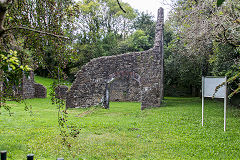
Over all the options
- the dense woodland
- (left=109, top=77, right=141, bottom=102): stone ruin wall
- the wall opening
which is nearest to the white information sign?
the dense woodland

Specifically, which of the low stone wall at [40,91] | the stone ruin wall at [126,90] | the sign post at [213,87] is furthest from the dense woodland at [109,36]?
the stone ruin wall at [126,90]

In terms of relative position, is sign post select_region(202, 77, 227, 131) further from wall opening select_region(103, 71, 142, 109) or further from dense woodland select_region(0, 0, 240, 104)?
wall opening select_region(103, 71, 142, 109)

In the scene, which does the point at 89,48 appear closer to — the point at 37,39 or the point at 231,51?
the point at 231,51

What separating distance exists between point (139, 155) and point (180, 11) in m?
7.28

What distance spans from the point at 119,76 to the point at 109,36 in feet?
47.5

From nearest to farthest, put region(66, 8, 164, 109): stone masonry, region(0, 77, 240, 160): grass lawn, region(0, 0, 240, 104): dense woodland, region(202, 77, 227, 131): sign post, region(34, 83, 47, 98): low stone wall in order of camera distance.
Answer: region(0, 0, 240, 104): dense woodland, region(0, 77, 240, 160): grass lawn, region(202, 77, 227, 131): sign post, region(66, 8, 164, 109): stone masonry, region(34, 83, 47, 98): low stone wall

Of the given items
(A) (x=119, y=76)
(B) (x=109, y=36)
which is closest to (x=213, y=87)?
(A) (x=119, y=76)

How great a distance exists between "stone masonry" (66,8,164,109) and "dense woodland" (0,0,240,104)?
183cm

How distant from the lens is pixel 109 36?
2630 cm

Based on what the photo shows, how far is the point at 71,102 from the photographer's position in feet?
43.6

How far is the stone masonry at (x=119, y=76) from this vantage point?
1205 centimetres

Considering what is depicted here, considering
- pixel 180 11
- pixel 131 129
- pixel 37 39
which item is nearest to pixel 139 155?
pixel 131 129

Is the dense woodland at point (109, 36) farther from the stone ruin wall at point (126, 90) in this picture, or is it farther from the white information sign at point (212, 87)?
the stone ruin wall at point (126, 90)

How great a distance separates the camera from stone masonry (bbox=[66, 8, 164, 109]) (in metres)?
12.0
